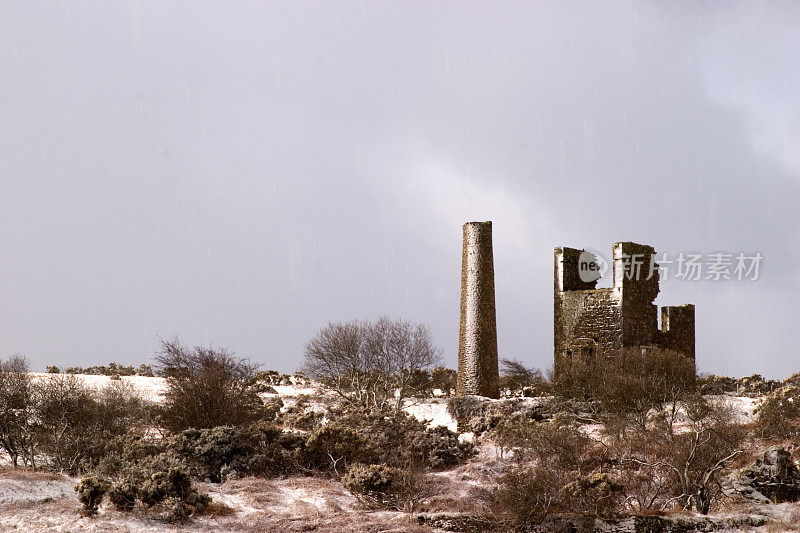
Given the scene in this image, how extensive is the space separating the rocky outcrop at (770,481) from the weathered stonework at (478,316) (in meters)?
16.1

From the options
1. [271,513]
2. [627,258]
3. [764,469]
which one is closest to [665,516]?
[764,469]

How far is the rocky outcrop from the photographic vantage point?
44.3ft

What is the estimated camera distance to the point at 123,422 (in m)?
20.0

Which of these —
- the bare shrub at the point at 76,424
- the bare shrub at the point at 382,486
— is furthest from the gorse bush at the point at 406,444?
the bare shrub at the point at 76,424

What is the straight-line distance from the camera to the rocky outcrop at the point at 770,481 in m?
13.5

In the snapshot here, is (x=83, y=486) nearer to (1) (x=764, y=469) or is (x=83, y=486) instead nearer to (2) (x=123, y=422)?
(2) (x=123, y=422)

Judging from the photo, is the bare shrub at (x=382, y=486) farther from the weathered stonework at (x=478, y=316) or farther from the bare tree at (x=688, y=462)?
the weathered stonework at (x=478, y=316)

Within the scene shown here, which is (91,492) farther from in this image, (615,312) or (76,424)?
(615,312)

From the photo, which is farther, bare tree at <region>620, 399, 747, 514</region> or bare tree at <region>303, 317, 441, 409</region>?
bare tree at <region>303, 317, 441, 409</region>

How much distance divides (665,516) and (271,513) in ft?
21.4

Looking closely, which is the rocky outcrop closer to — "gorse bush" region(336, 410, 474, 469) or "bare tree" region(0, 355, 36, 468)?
"gorse bush" region(336, 410, 474, 469)

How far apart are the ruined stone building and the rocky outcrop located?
48.3 feet

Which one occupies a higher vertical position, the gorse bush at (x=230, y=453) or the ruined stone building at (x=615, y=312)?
the ruined stone building at (x=615, y=312)

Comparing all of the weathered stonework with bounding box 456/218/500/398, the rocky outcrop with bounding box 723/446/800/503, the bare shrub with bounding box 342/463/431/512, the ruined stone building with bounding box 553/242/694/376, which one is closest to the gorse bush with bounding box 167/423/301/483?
the bare shrub with bounding box 342/463/431/512
